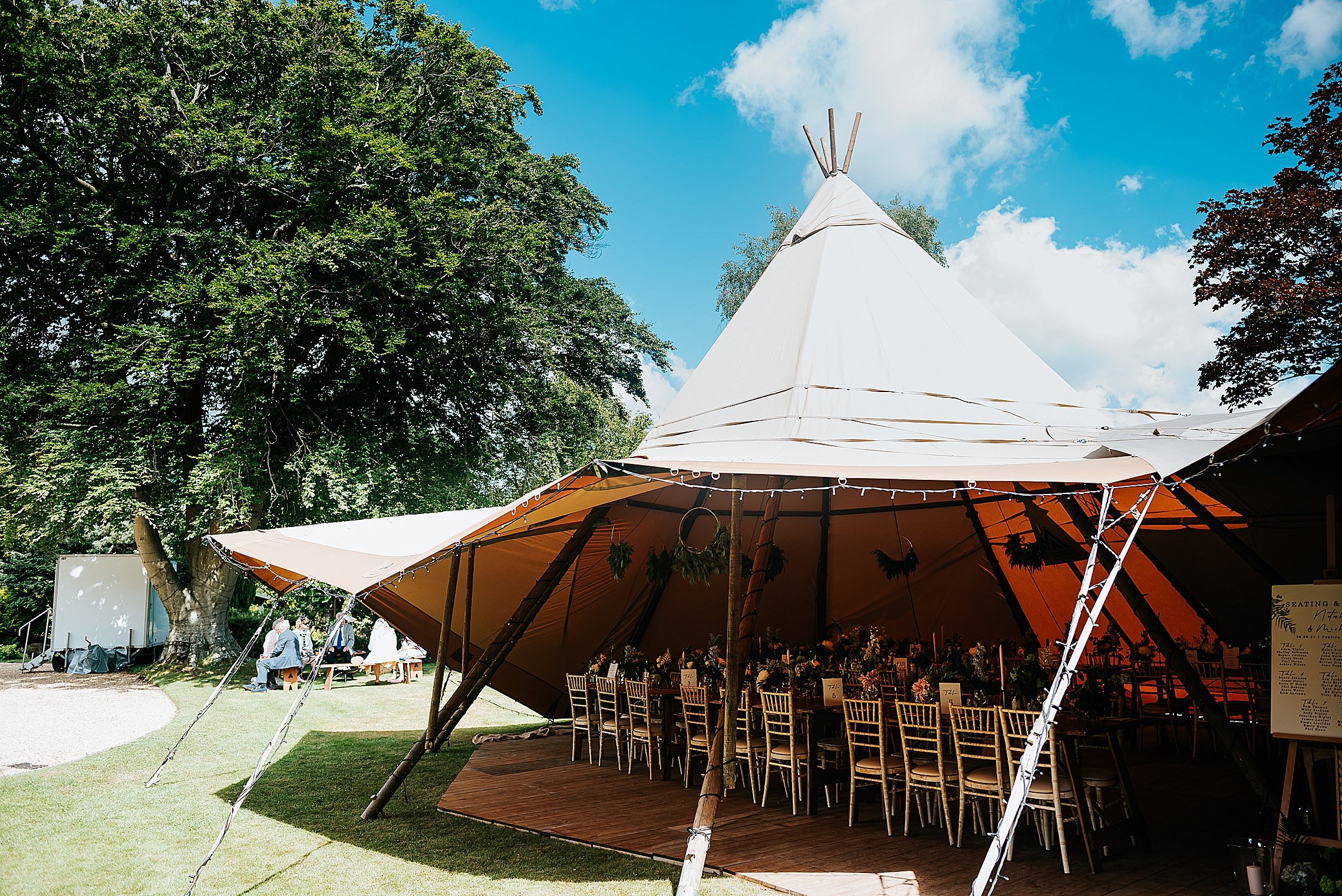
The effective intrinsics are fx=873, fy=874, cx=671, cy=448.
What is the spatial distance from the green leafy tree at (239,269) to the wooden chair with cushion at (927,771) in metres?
11.3

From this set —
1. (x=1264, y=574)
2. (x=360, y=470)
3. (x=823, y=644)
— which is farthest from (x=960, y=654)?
(x=360, y=470)

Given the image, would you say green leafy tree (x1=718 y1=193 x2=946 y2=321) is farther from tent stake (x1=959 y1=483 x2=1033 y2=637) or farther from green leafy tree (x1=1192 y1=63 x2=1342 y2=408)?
tent stake (x1=959 y1=483 x2=1033 y2=637)

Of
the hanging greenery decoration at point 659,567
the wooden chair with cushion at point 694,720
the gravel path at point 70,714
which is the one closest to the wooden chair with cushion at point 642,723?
the wooden chair with cushion at point 694,720

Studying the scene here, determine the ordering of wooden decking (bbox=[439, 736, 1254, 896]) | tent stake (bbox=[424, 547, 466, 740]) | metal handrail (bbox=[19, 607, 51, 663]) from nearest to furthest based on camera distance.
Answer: wooden decking (bbox=[439, 736, 1254, 896])
tent stake (bbox=[424, 547, 466, 740])
metal handrail (bbox=[19, 607, 51, 663])

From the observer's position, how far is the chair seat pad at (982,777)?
5.68m

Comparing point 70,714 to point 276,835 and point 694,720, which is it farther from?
point 694,720

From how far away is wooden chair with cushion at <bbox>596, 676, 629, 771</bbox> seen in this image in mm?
8719

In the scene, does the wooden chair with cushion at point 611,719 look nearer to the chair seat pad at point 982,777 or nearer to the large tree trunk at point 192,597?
the chair seat pad at point 982,777

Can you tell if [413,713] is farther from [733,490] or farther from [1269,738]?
[1269,738]

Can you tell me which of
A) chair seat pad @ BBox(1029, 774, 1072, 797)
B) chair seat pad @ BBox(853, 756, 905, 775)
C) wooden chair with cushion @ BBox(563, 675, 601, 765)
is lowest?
wooden chair with cushion @ BBox(563, 675, 601, 765)

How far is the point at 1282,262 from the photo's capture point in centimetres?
1430

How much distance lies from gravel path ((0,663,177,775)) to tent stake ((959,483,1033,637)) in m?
10.2

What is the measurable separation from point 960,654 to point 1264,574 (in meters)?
3.01

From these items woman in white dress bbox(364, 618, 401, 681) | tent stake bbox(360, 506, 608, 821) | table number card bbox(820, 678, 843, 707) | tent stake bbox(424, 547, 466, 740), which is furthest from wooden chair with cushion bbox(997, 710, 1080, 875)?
woman in white dress bbox(364, 618, 401, 681)
